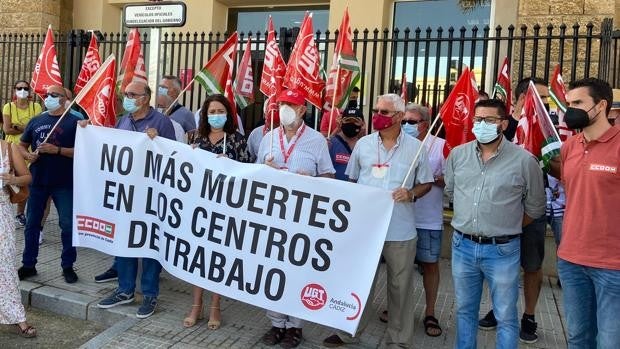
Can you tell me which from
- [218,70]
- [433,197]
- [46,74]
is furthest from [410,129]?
[46,74]

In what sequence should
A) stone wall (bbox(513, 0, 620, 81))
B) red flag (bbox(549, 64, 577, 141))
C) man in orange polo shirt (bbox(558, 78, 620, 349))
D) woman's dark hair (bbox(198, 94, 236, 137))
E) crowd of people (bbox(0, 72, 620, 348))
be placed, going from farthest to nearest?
stone wall (bbox(513, 0, 620, 81)) < woman's dark hair (bbox(198, 94, 236, 137)) < red flag (bbox(549, 64, 577, 141)) < crowd of people (bbox(0, 72, 620, 348)) < man in orange polo shirt (bbox(558, 78, 620, 349))

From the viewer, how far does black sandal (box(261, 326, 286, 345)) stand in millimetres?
4383

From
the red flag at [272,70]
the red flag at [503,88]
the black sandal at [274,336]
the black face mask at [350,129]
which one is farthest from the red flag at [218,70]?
the red flag at [503,88]

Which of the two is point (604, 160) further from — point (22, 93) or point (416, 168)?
point (22, 93)

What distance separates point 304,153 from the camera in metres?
4.41

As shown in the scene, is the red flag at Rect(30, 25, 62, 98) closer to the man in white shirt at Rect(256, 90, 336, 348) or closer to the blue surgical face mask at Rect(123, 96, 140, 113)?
the blue surgical face mask at Rect(123, 96, 140, 113)

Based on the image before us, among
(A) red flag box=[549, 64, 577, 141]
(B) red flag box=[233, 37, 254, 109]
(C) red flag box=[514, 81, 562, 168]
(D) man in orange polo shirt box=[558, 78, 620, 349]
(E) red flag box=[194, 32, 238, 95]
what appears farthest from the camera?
(B) red flag box=[233, 37, 254, 109]

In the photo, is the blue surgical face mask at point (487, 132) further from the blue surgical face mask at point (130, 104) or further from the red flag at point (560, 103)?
the blue surgical face mask at point (130, 104)

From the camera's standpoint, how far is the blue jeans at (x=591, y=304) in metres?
3.18

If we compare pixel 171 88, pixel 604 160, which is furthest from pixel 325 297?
pixel 171 88

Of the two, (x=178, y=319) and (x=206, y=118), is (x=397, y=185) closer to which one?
(x=206, y=118)

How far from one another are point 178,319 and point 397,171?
223cm

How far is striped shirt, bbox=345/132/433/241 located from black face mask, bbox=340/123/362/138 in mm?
1044

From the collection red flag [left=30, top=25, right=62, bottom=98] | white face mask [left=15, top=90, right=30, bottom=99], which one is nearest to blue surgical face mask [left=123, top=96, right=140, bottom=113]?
red flag [left=30, top=25, right=62, bottom=98]
